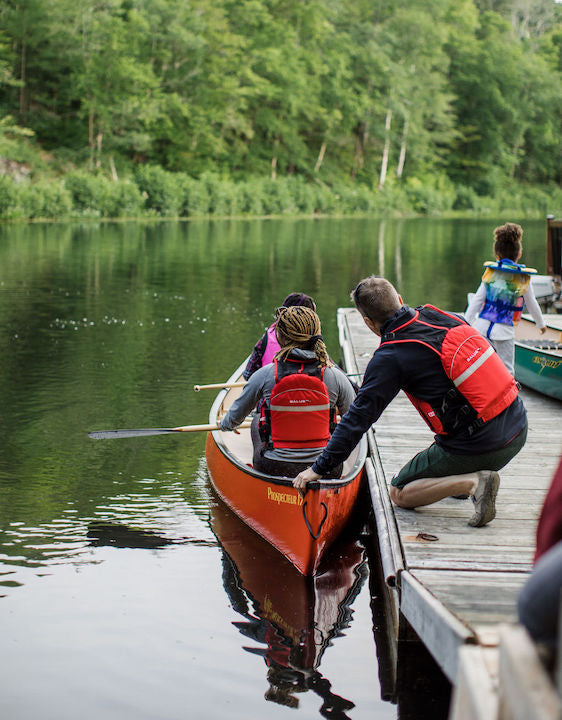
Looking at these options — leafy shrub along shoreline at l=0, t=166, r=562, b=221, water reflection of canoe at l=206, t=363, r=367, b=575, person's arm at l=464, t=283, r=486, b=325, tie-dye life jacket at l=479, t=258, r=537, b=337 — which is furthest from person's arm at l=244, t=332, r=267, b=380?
leafy shrub along shoreline at l=0, t=166, r=562, b=221

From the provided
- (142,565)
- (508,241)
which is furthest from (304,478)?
(508,241)

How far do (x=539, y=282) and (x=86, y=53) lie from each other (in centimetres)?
3215

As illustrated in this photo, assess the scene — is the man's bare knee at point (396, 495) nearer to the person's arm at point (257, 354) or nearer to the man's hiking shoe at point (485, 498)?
the man's hiking shoe at point (485, 498)

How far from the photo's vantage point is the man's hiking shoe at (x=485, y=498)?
4.32 meters

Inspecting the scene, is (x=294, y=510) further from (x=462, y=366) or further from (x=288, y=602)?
(x=462, y=366)

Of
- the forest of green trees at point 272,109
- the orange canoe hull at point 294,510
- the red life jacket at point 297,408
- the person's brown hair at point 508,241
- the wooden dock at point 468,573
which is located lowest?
the orange canoe hull at point 294,510

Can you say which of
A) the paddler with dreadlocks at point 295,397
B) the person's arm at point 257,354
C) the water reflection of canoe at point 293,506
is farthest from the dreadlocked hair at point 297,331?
the person's arm at point 257,354

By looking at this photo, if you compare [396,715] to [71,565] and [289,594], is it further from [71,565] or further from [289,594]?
[71,565]

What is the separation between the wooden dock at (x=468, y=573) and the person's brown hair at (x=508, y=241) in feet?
4.58

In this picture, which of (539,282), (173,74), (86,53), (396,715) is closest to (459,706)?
(396,715)

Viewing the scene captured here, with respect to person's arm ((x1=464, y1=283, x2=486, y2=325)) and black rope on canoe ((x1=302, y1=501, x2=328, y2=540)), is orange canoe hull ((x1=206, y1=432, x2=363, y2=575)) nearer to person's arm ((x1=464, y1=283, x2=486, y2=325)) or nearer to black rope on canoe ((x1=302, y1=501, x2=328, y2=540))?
black rope on canoe ((x1=302, y1=501, x2=328, y2=540))

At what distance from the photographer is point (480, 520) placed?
448 centimetres

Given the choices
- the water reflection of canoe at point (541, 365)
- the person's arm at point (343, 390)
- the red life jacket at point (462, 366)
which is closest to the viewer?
the red life jacket at point (462, 366)

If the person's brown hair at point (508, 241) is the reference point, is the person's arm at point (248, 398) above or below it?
below
